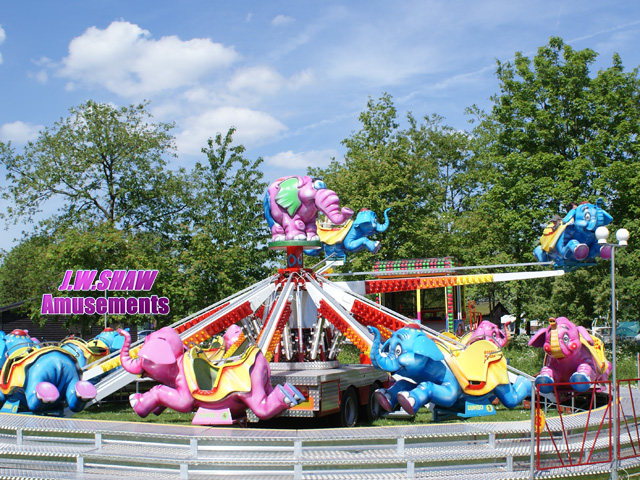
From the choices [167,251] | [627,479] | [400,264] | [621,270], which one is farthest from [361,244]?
[167,251]

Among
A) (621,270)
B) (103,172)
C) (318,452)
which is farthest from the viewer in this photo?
(103,172)

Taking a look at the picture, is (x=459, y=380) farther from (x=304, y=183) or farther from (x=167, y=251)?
(x=167, y=251)

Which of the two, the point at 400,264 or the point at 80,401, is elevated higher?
the point at 400,264

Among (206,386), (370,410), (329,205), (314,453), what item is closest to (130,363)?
(206,386)

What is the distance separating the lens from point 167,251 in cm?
3228

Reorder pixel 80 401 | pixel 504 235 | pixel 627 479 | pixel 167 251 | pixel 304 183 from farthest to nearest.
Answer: pixel 167 251, pixel 504 235, pixel 304 183, pixel 80 401, pixel 627 479

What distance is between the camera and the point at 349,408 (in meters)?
12.7

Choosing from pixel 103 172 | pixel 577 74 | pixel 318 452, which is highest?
pixel 577 74

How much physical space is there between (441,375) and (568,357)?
4.90 m

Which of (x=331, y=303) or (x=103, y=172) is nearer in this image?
(x=331, y=303)

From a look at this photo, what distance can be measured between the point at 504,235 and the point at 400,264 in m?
7.17

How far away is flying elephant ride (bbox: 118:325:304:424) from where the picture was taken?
33.7ft

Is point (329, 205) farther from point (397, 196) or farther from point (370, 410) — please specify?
point (397, 196)

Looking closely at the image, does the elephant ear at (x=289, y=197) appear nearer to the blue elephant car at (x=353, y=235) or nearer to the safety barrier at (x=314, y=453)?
the blue elephant car at (x=353, y=235)
